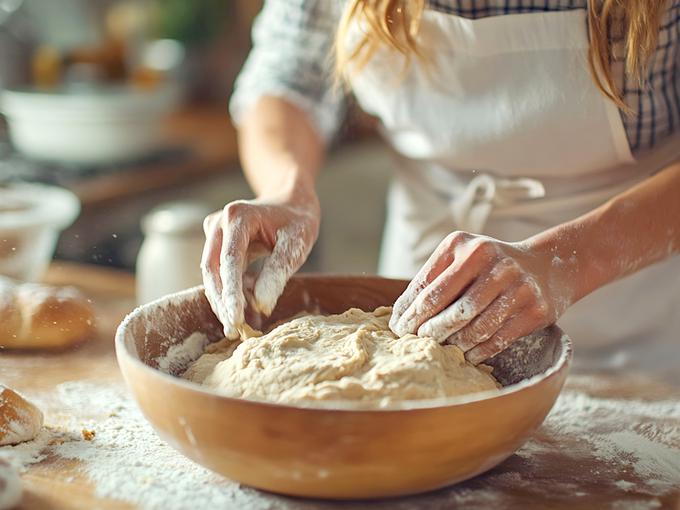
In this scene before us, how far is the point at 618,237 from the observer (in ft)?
3.40

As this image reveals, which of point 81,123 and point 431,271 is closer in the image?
point 431,271

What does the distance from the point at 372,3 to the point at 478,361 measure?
491 millimetres

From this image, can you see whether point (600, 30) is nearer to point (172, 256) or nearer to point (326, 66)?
point (326, 66)

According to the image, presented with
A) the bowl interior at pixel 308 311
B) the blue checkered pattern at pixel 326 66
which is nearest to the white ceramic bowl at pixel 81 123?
the blue checkered pattern at pixel 326 66

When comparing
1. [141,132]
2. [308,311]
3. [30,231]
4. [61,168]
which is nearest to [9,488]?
[308,311]

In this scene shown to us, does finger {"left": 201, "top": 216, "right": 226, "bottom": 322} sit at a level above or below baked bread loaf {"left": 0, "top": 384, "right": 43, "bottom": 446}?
above

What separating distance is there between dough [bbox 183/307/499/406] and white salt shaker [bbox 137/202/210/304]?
0.41 m

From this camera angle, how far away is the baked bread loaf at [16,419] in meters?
0.95

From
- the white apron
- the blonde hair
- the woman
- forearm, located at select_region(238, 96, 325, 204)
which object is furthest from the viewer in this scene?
forearm, located at select_region(238, 96, 325, 204)

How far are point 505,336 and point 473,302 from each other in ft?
0.18

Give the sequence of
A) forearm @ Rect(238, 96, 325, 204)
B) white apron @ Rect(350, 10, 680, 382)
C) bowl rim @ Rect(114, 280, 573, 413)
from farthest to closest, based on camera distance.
Answer: forearm @ Rect(238, 96, 325, 204), white apron @ Rect(350, 10, 680, 382), bowl rim @ Rect(114, 280, 573, 413)

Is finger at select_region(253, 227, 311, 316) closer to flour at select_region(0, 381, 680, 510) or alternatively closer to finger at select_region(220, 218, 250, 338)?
finger at select_region(220, 218, 250, 338)

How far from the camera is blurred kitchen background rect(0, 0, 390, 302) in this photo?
2172 mm

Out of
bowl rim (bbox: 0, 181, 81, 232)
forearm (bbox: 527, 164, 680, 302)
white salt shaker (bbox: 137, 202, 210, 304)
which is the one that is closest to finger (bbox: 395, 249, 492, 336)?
forearm (bbox: 527, 164, 680, 302)
